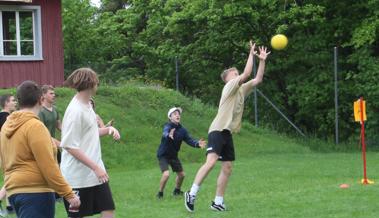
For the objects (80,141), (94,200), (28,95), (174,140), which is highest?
(28,95)

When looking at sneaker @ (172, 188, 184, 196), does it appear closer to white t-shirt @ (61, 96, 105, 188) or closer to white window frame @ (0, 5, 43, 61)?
white t-shirt @ (61, 96, 105, 188)

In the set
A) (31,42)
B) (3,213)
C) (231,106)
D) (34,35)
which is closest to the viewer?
(231,106)

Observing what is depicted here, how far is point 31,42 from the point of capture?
24469 millimetres

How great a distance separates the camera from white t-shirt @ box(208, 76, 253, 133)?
30.9 ft

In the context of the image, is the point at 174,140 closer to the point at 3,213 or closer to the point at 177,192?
the point at 177,192

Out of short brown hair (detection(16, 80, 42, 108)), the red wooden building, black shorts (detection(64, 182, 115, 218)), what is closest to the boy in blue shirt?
black shorts (detection(64, 182, 115, 218))

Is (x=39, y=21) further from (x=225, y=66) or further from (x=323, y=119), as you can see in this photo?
(x=323, y=119)

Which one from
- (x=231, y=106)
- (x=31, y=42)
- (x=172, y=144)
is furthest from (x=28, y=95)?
(x=31, y=42)

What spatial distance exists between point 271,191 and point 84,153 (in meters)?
5.92

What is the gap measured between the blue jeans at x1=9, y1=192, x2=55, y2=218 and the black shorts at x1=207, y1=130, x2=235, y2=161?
4.18 metres

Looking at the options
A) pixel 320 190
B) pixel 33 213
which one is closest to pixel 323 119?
pixel 320 190

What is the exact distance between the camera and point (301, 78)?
27.7 m

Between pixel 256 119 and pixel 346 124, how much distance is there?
3715 mm

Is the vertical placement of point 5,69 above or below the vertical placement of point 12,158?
above
